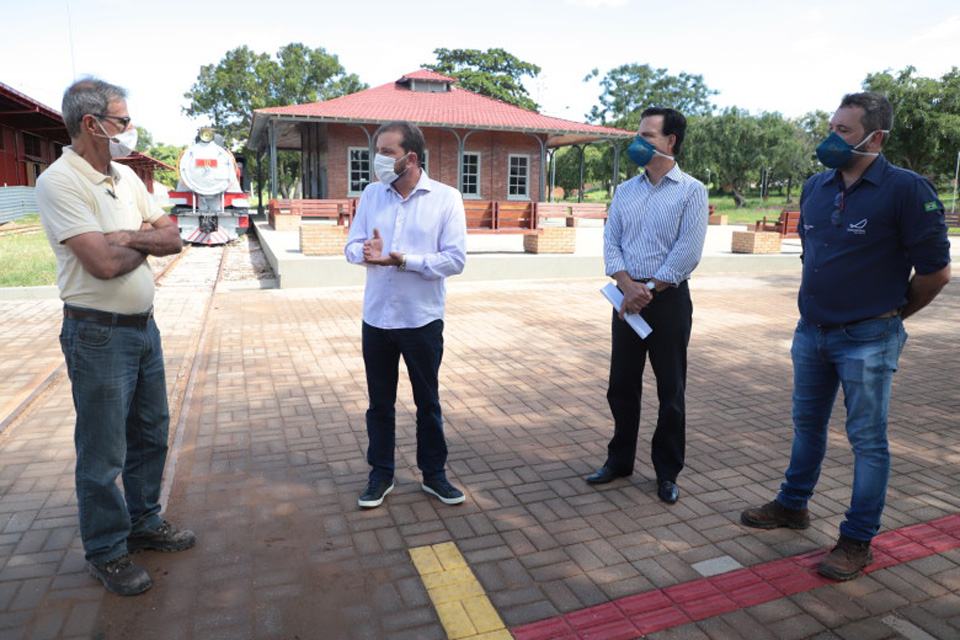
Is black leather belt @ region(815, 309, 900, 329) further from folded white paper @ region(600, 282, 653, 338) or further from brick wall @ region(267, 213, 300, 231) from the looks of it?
brick wall @ region(267, 213, 300, 231)

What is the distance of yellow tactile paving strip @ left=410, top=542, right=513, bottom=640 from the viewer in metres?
2.57

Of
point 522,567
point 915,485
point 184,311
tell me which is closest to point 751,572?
point 522,567

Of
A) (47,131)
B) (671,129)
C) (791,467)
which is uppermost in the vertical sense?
(47,131)

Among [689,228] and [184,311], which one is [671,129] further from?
[184,311]

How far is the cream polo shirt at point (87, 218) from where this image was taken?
249 centimetres

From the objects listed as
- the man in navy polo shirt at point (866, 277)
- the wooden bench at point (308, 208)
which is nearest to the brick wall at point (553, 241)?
the wooden bench at point (308, 208)

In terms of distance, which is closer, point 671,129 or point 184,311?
point 671,129

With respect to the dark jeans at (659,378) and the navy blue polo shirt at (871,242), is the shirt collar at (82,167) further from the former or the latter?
the navy blue polo shirt at (871,242)

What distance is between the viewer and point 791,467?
11.0ft

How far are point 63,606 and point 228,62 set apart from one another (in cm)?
4411

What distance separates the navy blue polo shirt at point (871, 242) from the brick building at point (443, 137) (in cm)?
1920

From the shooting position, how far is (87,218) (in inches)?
99.4

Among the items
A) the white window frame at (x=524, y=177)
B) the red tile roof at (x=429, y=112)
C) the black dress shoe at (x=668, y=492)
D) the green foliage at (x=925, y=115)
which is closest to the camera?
the black dress shoe at (x=668, y=492)

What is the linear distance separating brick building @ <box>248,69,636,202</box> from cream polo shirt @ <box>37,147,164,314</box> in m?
18.8
